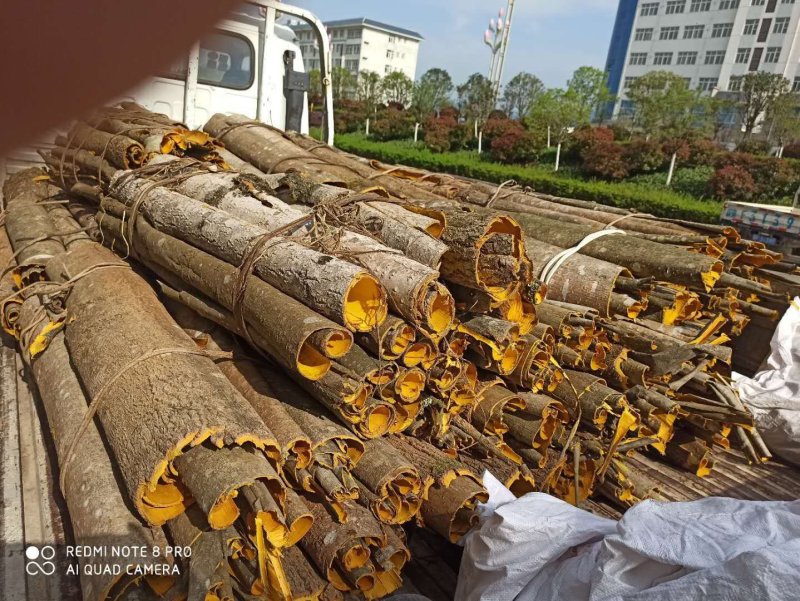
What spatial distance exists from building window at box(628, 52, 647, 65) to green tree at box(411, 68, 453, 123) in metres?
27.4

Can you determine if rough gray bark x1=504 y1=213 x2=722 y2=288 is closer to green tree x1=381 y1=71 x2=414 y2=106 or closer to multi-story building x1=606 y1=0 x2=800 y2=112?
green tree x1=381 y1=71 x2=414 y2=106

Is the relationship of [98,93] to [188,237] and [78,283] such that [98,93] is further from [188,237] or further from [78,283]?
[78,283]

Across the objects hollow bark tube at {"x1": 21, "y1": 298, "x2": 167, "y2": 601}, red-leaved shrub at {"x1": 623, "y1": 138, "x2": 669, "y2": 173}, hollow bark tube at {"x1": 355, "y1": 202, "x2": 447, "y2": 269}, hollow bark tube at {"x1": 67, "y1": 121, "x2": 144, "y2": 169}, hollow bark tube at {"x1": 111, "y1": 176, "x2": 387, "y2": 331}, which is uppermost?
red-leaved shrub at {"x1": 623, "y1": 138, "x2": 669, "y2": 173}

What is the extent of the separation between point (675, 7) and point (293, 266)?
66.4m

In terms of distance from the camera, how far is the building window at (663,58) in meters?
57.4

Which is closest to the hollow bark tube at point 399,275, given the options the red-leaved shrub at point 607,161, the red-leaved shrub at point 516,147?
the red-leaved shrub at point 607,161

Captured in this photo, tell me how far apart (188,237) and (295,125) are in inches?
167

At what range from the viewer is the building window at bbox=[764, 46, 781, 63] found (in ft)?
160

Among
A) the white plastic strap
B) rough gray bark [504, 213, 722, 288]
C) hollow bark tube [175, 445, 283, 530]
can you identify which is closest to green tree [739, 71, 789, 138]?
rough gray bark [504, 213, 722, 288]

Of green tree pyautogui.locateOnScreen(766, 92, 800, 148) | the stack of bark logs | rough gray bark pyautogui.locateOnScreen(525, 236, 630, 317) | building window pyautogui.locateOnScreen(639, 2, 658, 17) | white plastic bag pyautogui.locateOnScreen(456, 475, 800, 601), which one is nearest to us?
white plastic bag pyautogui.locateOnScreen(456, 475, 800, 601)

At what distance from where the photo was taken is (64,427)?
3.04 metres

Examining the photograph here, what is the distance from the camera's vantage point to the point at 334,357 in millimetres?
2832

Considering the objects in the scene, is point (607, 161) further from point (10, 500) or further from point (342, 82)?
point (10, 500)

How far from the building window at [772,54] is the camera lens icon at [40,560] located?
2420 inches
